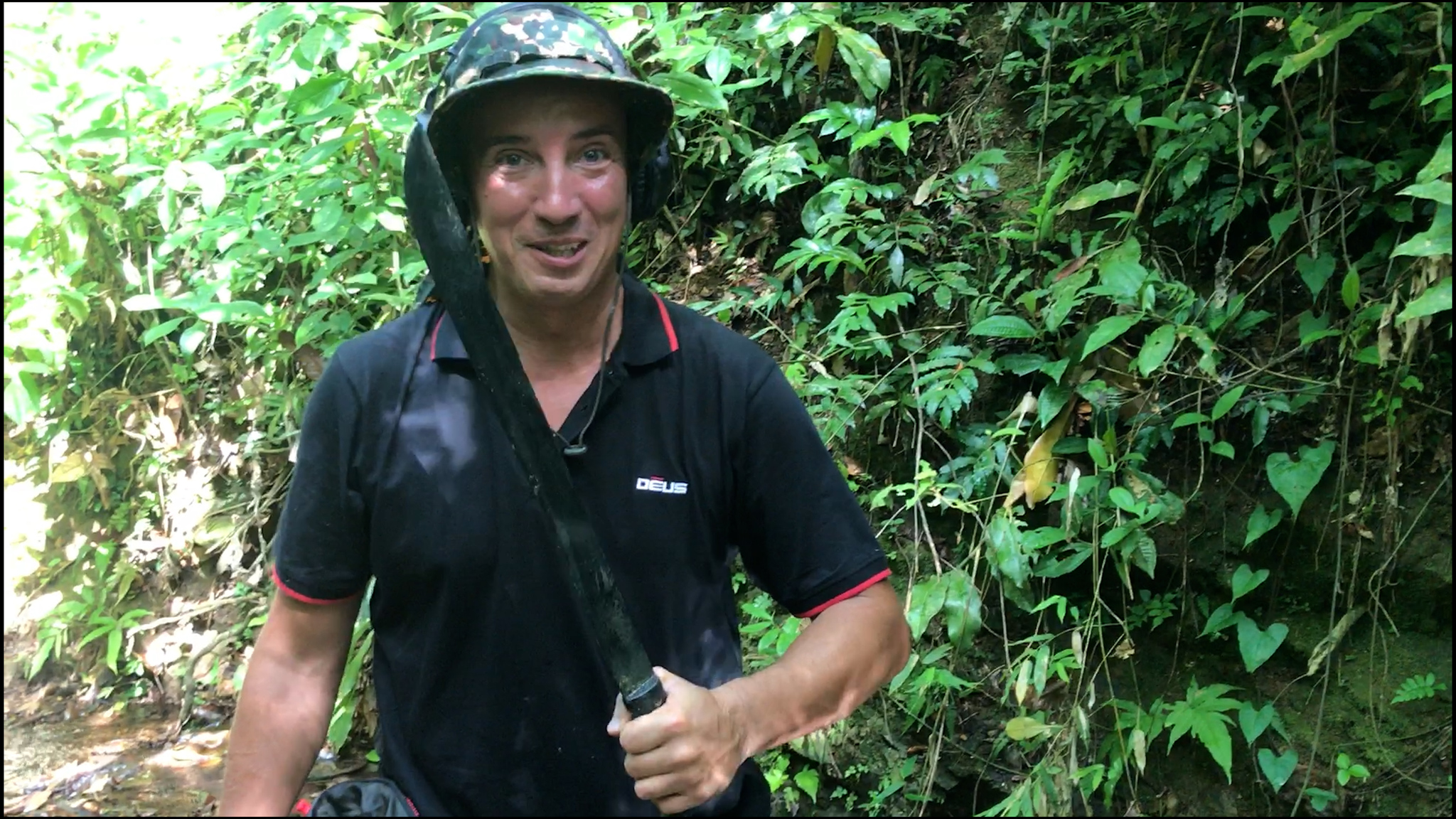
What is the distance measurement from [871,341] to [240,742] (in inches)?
Answer: 96.6

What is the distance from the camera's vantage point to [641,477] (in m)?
1.75

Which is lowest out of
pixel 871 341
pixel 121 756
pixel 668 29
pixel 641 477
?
pixel 121 756

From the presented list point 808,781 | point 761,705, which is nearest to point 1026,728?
point 808,781

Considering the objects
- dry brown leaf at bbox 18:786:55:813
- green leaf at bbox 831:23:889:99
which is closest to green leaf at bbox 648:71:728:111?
green leaf at bbox 831:23:889:99

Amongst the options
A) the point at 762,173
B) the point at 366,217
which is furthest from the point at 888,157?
the point at 366,217

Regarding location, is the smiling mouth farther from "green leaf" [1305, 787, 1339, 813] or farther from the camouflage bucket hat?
"green leaf" [1305, 787, 1339, 813]

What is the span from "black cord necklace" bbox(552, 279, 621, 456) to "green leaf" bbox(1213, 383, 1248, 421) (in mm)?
1973

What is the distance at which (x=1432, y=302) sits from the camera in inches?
105

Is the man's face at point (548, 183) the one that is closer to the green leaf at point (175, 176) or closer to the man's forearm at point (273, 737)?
the man's forearm at point (273, 737)

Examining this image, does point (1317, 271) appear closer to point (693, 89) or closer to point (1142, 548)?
point (1142, 548)

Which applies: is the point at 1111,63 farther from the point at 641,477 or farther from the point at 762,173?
the point at 641,477

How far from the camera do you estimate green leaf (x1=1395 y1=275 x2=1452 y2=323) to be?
265 centimetres

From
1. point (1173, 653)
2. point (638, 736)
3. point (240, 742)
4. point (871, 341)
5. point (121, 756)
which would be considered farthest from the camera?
point (121, 756)

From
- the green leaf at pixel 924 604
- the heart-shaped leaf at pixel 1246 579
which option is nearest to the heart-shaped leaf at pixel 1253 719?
the heart-shaped leaf at pixel 1246 579
